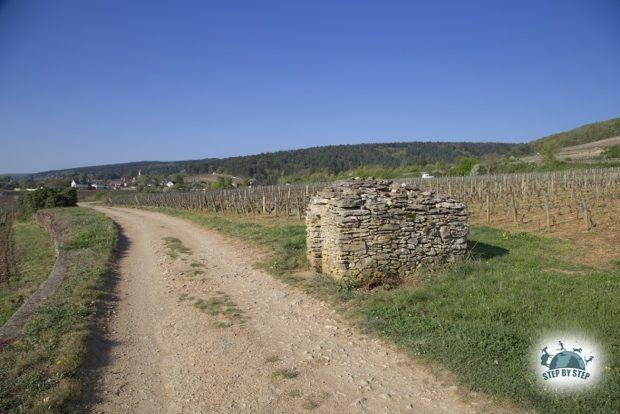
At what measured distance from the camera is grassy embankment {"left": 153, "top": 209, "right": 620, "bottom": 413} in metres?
4.33

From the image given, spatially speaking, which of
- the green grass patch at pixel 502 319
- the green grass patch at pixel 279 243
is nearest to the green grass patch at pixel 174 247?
the green grass patch at pixel 279 243

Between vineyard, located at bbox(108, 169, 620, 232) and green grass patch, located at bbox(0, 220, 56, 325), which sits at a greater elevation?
vineyard, located at bbox(108, 169, 620, 232)

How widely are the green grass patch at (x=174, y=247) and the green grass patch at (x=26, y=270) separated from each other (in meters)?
3.70

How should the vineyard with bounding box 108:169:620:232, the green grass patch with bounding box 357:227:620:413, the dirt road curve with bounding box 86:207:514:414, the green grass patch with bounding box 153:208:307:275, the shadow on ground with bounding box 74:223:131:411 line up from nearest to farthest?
1. the green grass patch with bounding box 357:227:620:413
2. the dirt road curve with bounding box 86:207:514:414
3. the shadow on ground with bounding box 74:223:131:411
4. the green grass patch with bounding box 153:208:307:275
5. the vineyard with bounding box 108:169:620:232

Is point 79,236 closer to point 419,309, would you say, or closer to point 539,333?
point 419,309

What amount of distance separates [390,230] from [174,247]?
837 cm

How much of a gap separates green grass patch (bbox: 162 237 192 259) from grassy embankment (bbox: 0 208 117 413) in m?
3.57

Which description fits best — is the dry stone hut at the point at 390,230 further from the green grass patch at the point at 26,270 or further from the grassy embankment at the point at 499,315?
the green grass patch at the point at 26,270

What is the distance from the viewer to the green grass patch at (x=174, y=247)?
13.1m

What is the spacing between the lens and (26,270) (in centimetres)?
1520

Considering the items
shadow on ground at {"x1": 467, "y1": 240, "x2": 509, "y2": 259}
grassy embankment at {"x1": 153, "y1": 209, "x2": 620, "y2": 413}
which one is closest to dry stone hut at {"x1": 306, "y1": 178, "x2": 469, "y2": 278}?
grassy embankment at {"x1": 153, "y1": 209, "x2": 620, "y2": 413}

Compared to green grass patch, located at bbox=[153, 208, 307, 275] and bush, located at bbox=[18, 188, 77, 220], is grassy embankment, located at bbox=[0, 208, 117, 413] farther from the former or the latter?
bush, located at bbox=[18, 188, 77, 220]

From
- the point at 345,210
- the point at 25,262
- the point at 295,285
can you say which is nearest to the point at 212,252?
the point at 295,285

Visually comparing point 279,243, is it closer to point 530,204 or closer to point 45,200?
point 530,204
